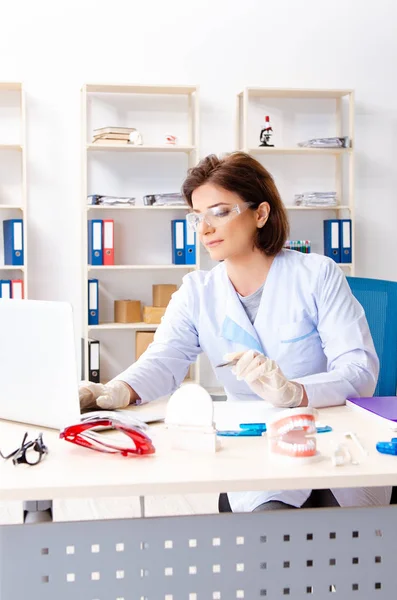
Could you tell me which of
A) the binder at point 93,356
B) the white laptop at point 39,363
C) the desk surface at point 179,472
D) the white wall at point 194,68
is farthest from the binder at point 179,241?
the desk surface at point 179,472

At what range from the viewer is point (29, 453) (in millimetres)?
1366

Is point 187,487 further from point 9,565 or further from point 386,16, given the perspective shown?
point 386,16

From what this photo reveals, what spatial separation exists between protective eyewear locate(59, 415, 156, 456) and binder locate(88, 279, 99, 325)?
3.16 meters

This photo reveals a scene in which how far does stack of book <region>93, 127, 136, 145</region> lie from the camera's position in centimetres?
450

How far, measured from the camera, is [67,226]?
474 cm

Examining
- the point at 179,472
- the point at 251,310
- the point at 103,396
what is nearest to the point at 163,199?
the point at 251,310

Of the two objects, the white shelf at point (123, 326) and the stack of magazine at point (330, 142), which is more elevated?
the stack of magazine at point (330, 142)

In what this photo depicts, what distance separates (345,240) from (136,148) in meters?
1.35

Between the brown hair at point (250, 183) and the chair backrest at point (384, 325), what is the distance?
1.14 ft

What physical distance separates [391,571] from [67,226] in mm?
3707

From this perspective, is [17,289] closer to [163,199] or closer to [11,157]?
[11,157]

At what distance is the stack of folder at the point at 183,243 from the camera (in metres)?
4.64

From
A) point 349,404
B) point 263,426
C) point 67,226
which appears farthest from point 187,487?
point 67,226

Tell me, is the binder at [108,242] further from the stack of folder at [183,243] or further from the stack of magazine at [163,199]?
the stack of folder at [183,243]
